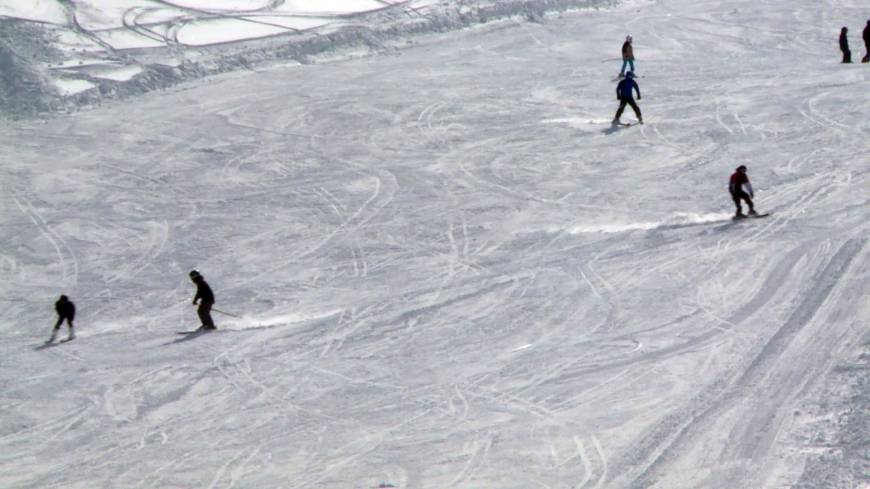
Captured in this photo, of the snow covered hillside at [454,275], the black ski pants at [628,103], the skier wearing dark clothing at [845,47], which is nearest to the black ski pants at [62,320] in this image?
the snow covered hillside at [454,275]

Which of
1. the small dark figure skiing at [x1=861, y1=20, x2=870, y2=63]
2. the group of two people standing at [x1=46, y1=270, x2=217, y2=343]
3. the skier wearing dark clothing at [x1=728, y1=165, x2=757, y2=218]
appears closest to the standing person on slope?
the small dark figure skiing at [x1=861, y1=20, x2=870, y2=63]

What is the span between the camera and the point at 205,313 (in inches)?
746

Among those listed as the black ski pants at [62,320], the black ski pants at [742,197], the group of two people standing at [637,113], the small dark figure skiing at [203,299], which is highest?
the group of two people standing at [637,113]

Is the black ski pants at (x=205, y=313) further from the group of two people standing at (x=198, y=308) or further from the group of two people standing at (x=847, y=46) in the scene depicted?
the group of two people standing at (x=847, y=46)

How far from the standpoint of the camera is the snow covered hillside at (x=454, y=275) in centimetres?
1382

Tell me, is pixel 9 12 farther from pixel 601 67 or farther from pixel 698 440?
pixel 698 440

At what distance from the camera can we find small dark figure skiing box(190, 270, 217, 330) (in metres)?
18.7

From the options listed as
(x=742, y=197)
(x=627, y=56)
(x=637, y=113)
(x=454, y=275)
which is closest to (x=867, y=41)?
(x=627, y=56)

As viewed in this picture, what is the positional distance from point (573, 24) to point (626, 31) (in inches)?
73.1

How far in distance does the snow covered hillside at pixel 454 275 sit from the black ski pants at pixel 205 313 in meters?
0.32

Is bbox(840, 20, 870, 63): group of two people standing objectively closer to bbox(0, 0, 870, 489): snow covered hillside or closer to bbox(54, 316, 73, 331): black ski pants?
bbox(0, 0, 870, 489): snow covered hillside

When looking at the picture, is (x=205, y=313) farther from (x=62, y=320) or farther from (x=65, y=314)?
(x=62, y=320)

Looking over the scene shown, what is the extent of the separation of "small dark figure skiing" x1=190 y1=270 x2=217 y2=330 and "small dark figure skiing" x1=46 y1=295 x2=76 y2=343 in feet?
6.17

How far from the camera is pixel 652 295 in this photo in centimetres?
1817
